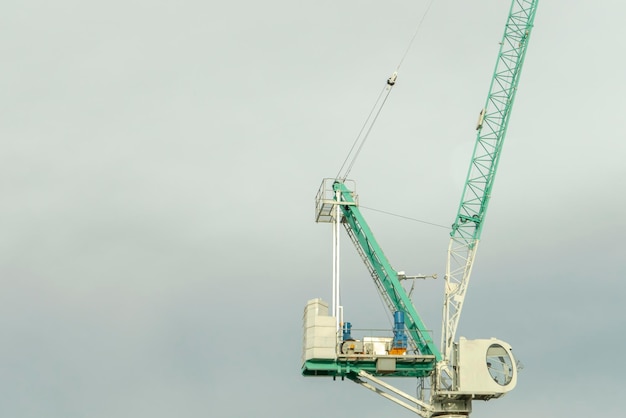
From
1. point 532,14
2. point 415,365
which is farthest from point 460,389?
point 532,14

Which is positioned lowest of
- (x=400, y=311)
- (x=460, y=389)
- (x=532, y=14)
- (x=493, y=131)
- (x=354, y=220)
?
(x=460, y=389)

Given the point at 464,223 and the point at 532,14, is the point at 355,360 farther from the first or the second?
the point at 532,14

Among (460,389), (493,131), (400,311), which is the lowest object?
(460,389)

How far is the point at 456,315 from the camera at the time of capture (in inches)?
5714

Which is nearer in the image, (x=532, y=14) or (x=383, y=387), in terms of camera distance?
(x=383, y=387)

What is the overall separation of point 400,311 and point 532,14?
4132cm

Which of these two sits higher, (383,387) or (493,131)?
(493,131)

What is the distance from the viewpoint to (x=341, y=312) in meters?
137

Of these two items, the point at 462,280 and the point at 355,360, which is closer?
the point at 355,360

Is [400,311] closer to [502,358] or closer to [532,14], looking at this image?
[502,358]

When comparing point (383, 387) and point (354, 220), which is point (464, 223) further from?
point (383, 387)

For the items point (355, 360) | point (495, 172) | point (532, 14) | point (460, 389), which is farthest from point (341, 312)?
point (532, 14)

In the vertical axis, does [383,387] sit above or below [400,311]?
below

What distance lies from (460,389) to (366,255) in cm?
1957
